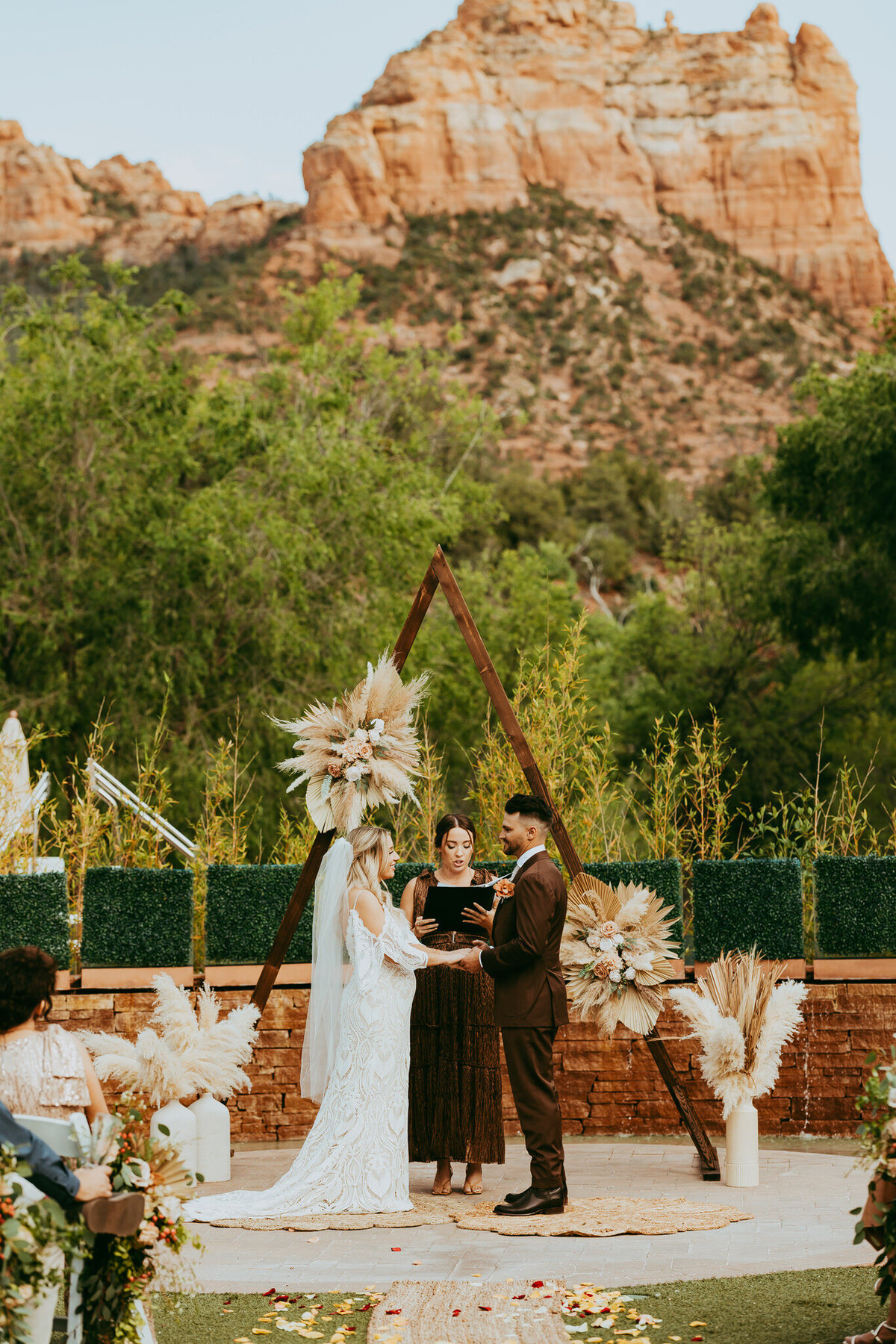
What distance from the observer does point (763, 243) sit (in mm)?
65562

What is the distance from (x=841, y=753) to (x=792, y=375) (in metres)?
32.3

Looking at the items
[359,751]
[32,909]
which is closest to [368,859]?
[359,751]

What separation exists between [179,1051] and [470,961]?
1478 mm

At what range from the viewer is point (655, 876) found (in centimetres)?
775

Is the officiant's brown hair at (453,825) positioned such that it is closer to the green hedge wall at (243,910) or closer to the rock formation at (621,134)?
the green hedge wall at (243,910)

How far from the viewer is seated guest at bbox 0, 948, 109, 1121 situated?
3650mm

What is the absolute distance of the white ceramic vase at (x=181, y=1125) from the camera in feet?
20.4

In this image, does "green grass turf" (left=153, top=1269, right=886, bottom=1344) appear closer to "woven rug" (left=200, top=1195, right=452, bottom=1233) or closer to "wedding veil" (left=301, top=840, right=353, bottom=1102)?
"woven rug" (left=200, top=1195, right=452, bottom=1233)

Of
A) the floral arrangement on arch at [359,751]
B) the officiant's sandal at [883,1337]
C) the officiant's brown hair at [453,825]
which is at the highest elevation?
the floral arrangement on arch at [359,751]

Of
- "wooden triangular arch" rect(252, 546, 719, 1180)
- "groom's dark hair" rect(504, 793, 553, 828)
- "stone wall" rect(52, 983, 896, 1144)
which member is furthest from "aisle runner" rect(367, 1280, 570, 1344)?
"stone wall" rect(52, 983, 896, 1144)

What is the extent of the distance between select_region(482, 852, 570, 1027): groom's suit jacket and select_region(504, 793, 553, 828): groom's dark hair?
0.15 m

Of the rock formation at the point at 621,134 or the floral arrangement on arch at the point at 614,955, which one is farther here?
the rock formation at the point at 621,134

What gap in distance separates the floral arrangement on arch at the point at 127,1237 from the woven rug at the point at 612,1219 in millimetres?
2167

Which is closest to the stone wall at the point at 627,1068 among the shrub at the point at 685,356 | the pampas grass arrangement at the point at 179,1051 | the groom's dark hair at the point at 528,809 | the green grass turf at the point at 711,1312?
the pampas grass arrangement at the point at 179,1051
